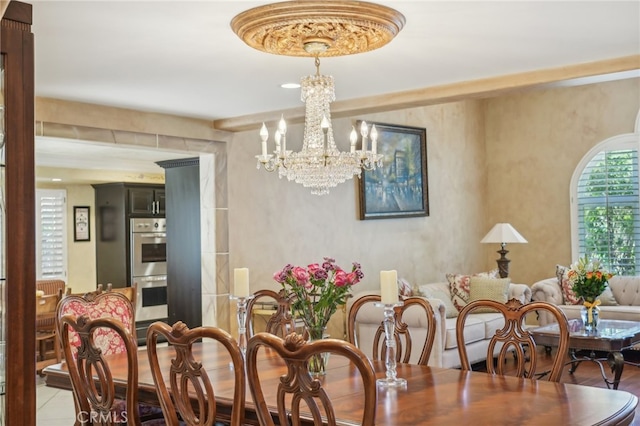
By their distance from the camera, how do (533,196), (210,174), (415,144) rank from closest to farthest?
(210,174) < (415,144) < (533,196)

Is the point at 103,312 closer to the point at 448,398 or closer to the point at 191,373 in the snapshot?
the point at 191,373

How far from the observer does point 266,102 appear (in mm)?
5629

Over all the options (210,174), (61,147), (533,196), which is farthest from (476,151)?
(61,147)

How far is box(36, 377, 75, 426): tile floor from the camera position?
17.7 feet

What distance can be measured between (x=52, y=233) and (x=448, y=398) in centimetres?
923

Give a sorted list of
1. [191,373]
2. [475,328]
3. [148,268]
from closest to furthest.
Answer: [191,373] → [475,328] → [148,268]

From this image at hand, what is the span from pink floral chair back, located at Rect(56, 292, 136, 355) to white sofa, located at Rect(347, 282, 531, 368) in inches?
112

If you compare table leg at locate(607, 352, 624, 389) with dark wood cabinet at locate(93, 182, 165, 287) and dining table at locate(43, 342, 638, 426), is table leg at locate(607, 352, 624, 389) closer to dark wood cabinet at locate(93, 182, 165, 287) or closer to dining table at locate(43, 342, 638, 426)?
dining table at locate(43, 342, 638, 426)

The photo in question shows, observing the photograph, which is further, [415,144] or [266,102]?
[415,144]

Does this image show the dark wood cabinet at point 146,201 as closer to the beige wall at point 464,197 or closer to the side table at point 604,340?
the beige wall at point 464,197

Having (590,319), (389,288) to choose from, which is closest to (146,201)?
(590,319)

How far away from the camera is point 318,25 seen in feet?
11.8

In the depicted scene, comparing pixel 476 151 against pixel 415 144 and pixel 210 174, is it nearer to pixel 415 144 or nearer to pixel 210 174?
pixel 415 144

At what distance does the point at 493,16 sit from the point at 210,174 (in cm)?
371
